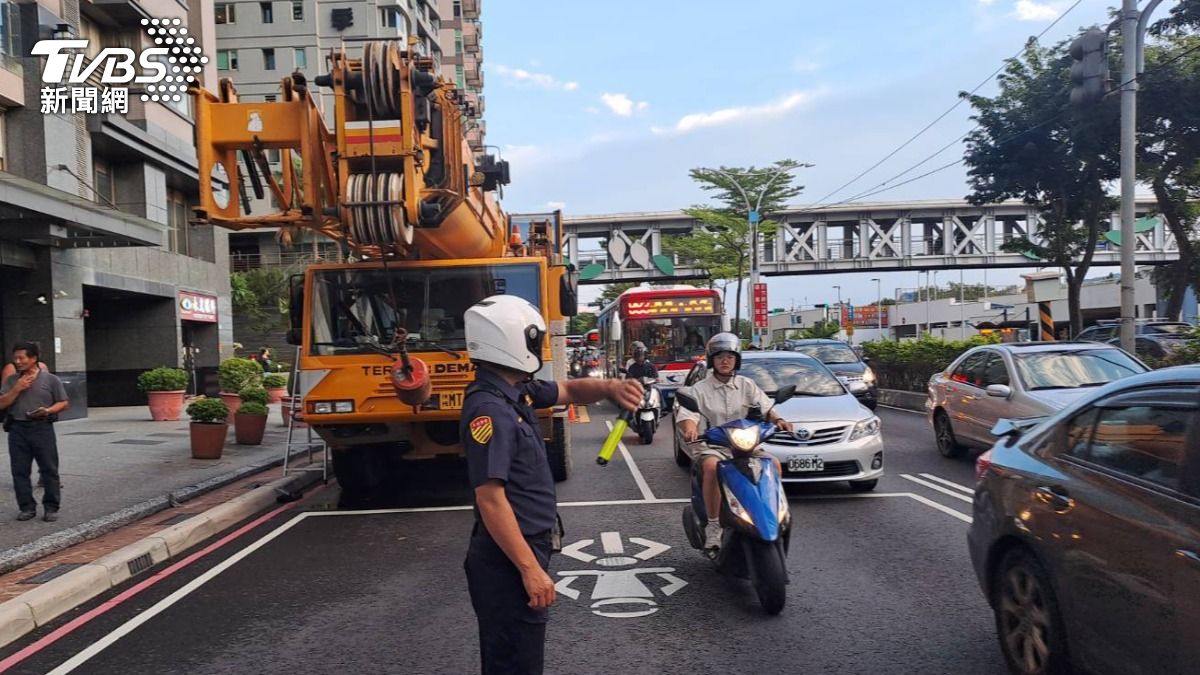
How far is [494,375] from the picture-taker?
3.01m

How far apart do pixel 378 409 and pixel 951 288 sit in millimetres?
124210

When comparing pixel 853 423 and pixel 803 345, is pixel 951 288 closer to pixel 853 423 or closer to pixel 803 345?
pixel 803 345

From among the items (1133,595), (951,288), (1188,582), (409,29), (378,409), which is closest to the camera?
(1188,582)

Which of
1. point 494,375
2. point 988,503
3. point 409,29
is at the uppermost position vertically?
point 409,29

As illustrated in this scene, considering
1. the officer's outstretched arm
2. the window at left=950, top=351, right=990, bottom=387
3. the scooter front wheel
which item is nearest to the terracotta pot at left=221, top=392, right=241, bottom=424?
the window at left=950, top=351, right=990, bottom=387

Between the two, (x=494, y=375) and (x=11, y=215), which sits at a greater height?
(x=11, y=215)

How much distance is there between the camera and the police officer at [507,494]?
9.27ft

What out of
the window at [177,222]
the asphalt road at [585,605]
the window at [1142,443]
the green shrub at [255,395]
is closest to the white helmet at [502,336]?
the asphalt road at [585,605]

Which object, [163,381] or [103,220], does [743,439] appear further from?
[163,381]

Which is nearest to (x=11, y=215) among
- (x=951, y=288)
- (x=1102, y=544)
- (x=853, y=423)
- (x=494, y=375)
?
(x=853, y=423)

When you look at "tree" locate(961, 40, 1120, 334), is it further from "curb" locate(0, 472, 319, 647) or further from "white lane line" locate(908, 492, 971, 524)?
"curb" locate(0, 472, 319, 647)

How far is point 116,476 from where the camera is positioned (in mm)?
10781

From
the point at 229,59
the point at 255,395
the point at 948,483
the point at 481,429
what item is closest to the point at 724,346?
the point at 481,429

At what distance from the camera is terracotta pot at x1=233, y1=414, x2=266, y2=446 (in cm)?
1422
